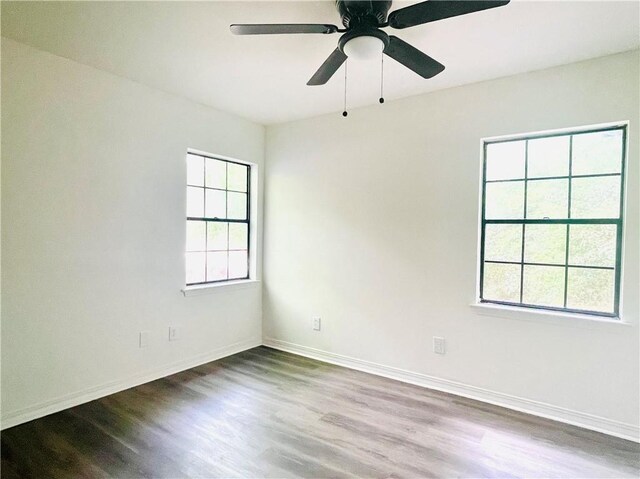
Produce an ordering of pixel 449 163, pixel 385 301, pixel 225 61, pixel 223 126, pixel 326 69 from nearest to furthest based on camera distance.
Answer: pixel 326 69 < pixel 225 61 < pixel 449 163 < pixel 385 301 < pixel 223 126

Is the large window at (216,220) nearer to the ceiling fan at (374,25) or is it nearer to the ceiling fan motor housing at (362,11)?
the ceiling fan at (374,25)

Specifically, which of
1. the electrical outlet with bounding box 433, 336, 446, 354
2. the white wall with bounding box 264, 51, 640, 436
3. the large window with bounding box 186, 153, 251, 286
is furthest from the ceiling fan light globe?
the electrical outlet with bounding box 433, 336, 446, 354

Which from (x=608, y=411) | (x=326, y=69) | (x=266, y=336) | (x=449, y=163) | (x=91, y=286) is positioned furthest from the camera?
(x=266, y=336)

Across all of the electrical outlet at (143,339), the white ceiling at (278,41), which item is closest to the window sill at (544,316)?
the white ceiling at (278,41)

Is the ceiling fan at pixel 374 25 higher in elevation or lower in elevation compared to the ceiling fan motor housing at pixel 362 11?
lower

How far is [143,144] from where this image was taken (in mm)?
2988

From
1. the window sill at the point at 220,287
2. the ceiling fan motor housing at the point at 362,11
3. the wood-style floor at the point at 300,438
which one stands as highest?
the ceiling fan motor housing at the point at 362,11

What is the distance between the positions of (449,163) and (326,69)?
4.67ft

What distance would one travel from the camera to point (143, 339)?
3.03m

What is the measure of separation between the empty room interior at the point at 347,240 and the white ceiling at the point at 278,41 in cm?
2

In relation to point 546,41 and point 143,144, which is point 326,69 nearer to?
point 546,41

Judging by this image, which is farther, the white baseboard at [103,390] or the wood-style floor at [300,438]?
the white baseboard at [103,390]

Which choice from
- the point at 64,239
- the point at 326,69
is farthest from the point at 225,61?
the point at 64,239

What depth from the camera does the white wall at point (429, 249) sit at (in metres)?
2.38
